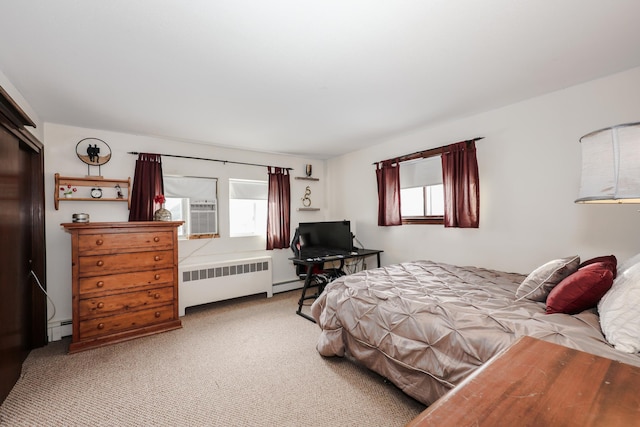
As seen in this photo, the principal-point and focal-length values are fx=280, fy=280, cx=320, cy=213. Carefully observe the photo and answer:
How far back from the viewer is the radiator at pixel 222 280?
3.79 metres

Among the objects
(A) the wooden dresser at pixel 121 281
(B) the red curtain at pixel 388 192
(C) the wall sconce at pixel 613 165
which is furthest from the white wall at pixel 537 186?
(A) the wooden dresser at pixel 121 281

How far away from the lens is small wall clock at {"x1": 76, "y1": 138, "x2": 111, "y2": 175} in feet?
10.8

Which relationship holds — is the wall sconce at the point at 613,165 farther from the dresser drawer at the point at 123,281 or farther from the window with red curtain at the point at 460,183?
the dresser drawer at the point at 123,281

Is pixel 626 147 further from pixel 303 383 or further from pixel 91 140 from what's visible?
pixel 91 140

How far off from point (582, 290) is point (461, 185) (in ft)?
6.09

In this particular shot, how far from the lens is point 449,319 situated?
1733mm

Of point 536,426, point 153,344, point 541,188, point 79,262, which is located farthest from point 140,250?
point 541,188

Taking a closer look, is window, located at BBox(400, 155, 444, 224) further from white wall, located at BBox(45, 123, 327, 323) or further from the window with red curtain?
white wall, located at BBox(45, 123, 327, 323)

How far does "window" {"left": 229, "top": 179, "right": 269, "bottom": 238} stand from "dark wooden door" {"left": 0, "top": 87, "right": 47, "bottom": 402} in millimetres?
2142

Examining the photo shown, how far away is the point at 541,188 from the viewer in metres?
2.74

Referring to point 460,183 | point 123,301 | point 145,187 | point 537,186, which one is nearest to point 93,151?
point 145,187

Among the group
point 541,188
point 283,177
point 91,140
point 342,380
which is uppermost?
point 91,140

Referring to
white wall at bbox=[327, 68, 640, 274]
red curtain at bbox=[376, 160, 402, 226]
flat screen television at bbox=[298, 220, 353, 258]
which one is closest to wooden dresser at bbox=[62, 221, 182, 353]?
flat screen television at bbox=[298, 220, 353, 258]

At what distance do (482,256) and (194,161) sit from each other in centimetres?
396
